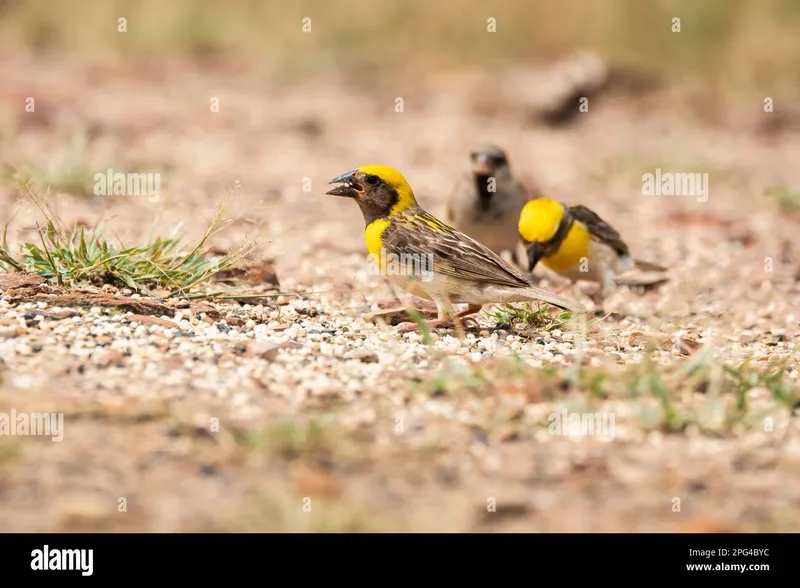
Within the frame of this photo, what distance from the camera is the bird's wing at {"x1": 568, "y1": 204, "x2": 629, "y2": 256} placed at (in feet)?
23.9

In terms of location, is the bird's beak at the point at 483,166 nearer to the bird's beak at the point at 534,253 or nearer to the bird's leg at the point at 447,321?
the bird's beak at the point at 534,253

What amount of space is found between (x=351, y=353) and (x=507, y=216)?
2.81m

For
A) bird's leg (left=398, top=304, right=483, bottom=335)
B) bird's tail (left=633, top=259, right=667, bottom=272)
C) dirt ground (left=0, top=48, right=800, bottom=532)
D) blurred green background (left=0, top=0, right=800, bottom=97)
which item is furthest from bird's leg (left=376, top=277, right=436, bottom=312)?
blurred green background (left=0, top=0, right=800, bottom=97)

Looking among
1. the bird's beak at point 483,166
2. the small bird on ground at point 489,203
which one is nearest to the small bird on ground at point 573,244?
the small bird on ground at point 489,203

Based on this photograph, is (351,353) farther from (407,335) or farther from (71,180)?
(71,180)

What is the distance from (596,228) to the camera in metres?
7.29

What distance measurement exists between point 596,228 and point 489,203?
818 millimetres

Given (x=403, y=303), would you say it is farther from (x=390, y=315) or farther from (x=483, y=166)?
(x=483, y=166)

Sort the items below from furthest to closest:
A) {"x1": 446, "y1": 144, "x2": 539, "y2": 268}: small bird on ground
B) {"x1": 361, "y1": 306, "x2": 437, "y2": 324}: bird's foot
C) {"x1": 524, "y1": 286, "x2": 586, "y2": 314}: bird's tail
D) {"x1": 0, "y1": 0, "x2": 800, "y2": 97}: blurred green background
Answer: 1. {"x1": 0, "y1": 0, "x2": 800, "y2": 97}: blurred green background
2. {"x1": 446, "y1": 144, "x2": 539, "y2": 268}: small bird on ground
3. {"x1": 361, "y1": 306, "x2": 437, "y2": 324}: bird's foot
4. {"x1": 524, "y1": 286, "x2": 586, "y2": 314}: bird's tail

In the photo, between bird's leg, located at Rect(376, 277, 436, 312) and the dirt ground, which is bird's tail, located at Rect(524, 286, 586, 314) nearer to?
the dirt ground

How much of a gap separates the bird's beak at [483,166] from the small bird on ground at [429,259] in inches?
70.5

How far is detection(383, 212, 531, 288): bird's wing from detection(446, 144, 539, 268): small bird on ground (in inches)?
70.1

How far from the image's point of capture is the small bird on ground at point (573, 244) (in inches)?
274

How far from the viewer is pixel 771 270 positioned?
819 cm
